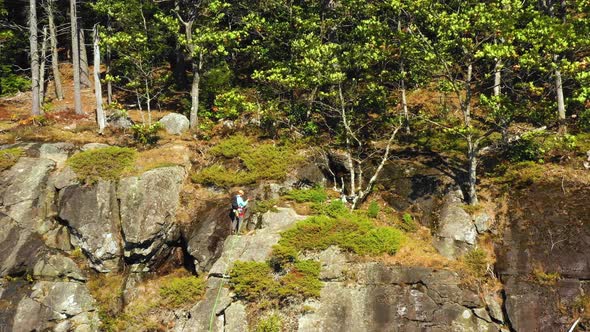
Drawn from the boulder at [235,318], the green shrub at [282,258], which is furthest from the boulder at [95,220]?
the green shrub at [282,258]

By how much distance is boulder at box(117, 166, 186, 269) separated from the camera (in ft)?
63.5

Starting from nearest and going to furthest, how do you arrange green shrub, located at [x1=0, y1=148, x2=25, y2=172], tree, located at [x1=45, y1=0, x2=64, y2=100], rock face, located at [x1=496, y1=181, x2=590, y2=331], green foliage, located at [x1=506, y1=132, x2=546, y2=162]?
rock face, located at [x1=496, y1=181, x2=590, y2=331] < green foliage, located at [x1=506, y1=132, x2=546, y2=162] < green shrub, located at [x1=0, y1=148, x2=25, y2=172] < tree, located at [x1=45, y1=0, x2=64, y2=100]

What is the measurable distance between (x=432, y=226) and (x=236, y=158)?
10.2 meters

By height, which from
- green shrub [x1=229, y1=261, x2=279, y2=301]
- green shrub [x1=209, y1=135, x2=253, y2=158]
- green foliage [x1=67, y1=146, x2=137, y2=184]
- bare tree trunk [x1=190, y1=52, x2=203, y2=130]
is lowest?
green shrub [x1=229, y1=261, x2=279, y2=301]

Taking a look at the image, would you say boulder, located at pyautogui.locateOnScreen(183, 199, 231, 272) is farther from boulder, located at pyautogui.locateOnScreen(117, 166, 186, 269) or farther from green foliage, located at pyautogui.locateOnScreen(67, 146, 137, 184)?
green foliage, located at pyautogui.locateOnScreen(67, 146, 137, 184)

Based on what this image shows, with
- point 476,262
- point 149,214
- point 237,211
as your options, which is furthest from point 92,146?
point 476,262

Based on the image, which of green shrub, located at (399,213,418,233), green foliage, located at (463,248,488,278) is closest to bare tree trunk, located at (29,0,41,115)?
green shrub, located at (399,213,418,233)

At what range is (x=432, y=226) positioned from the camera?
19.3 meters

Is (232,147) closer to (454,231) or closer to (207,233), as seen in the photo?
(207,233)

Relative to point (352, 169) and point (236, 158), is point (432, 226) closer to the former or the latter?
point (352, 169)

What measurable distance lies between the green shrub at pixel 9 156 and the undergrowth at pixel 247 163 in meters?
8.26

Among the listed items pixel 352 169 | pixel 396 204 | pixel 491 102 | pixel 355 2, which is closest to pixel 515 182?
pixel 491 102

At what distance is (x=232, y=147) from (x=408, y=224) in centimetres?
993

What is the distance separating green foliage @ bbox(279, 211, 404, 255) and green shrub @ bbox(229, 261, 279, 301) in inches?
54.4
